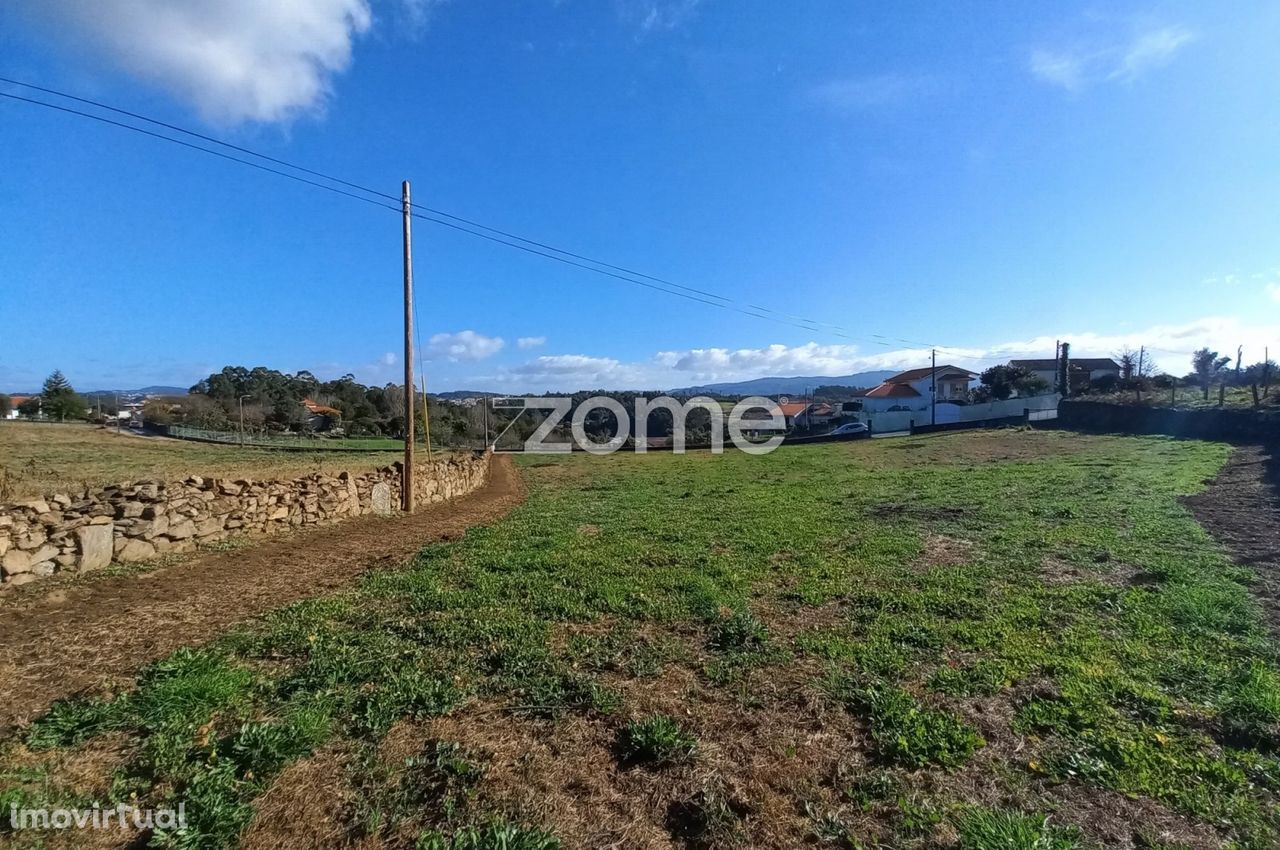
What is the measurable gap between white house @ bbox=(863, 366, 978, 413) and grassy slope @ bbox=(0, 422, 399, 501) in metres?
49.2

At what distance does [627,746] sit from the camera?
3.04m

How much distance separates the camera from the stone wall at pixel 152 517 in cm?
571

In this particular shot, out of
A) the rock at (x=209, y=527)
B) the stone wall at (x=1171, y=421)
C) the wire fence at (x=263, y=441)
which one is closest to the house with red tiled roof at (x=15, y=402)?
the wire fence at (x=263, y=441)

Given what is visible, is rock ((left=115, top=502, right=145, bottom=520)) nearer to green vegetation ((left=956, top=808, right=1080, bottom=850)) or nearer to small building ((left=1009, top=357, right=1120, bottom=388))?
green vegetation ((left=956, top=808, right=1080, bottom=850))

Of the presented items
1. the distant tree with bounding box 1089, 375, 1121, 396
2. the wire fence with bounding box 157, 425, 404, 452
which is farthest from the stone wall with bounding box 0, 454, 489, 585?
the distant tree with bounding box 1089, 375, 1121, 396

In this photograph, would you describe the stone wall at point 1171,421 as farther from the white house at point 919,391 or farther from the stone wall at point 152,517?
the stone wall at point 152,517

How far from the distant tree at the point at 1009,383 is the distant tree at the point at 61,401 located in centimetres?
8273

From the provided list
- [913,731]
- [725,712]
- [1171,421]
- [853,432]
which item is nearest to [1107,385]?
[1171,421]

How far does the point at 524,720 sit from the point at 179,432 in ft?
166

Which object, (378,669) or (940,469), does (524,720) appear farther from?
(940,469)

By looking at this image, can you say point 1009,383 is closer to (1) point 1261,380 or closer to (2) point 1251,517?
(1) point 1261,380

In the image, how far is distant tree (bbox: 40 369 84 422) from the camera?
48.5 metres

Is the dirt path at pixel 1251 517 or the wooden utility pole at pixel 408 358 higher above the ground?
the wooden utility pole at pixel 408 358

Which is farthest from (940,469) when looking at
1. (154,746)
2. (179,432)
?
(179,432)
